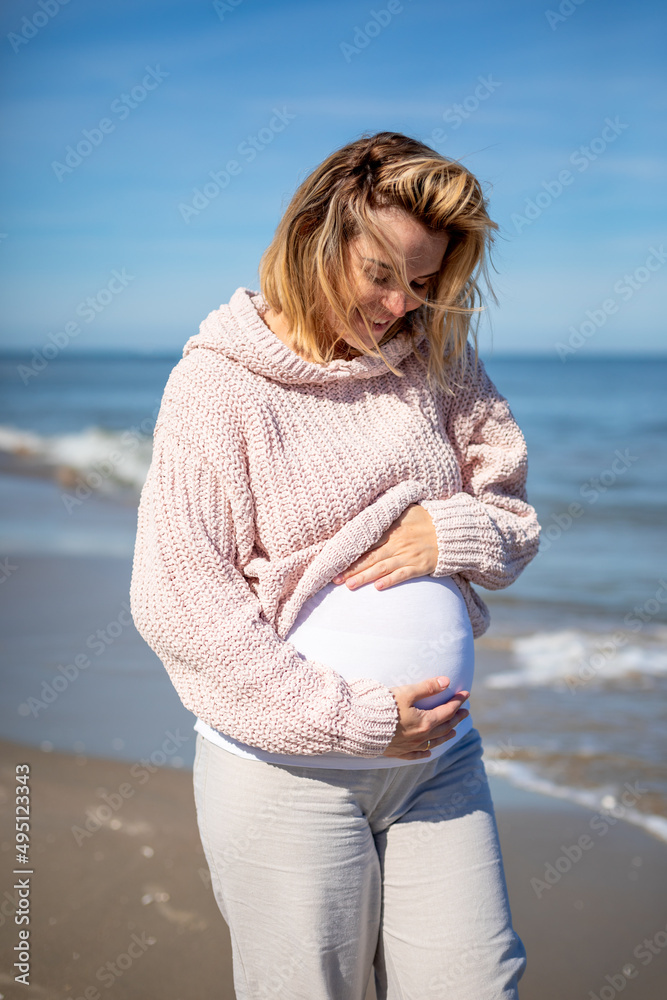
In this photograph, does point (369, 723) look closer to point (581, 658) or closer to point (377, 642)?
point (377, 642)

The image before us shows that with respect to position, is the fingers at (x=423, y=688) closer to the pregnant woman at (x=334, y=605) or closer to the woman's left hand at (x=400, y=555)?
the pregnant woman at (x=334, y=605)

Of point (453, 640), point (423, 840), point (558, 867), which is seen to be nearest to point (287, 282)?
point (453, 640)

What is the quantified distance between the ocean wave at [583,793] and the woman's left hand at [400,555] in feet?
6.56

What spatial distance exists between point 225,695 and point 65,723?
2.60m

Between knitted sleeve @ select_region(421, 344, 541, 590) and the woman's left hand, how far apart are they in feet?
0.33

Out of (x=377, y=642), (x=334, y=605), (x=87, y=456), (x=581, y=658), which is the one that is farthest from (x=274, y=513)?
(x=87, y=456)

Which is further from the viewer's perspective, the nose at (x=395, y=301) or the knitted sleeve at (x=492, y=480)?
the knitted sleeve at (x=492, y=480)

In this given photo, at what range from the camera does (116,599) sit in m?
5.60

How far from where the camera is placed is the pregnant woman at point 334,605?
5.04 feet

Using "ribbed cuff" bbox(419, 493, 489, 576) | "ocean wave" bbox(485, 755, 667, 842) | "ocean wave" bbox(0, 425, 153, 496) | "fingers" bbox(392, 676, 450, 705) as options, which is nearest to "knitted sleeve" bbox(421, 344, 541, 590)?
"ribbed cuff" bbox(419, 493, 489, 576)

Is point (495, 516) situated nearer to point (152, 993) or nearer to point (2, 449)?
point (152, 993)

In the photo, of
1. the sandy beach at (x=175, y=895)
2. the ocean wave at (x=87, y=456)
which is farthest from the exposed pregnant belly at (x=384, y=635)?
the ocean wave at (x=87, y=456)

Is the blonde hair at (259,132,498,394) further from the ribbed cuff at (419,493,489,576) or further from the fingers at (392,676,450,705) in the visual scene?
the fingers at (392,676,450,705)

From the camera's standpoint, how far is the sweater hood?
1647 millimetres
